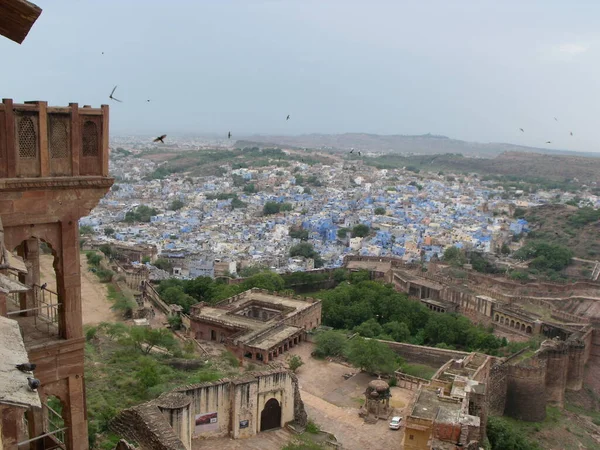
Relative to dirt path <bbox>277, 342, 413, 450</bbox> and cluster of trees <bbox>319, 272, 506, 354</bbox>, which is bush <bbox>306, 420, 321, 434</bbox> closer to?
dirt path <bbox>277, 342, 413, 450</bbox>

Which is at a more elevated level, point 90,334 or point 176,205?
point 90,334

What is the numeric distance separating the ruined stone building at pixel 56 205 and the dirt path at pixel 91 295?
17.6 meters

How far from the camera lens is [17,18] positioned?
14.1 feet

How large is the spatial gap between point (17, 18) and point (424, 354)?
24.3m

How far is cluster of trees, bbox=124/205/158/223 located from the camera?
63.0 meters

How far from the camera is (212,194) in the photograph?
82562 millimetres

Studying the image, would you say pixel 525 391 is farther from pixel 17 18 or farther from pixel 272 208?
pixel 272 208

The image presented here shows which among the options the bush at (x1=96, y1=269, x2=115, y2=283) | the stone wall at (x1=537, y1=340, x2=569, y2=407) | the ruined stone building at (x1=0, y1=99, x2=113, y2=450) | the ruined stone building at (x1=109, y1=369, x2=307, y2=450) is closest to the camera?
the ruined stone building at (x1=0, y1=99, x2=113, y2=450)

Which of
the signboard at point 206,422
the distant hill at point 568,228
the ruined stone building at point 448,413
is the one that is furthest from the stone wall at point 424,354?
the distant hill at point 568,228

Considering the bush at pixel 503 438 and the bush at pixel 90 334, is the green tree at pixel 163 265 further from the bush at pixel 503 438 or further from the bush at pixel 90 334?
the bush at pixel 503 438

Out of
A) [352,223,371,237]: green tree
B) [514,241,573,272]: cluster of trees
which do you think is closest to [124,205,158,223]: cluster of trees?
[352,223,371,237]: green tree

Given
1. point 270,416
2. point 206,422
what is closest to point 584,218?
point 270,416

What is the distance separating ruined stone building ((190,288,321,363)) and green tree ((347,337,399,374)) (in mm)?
3376

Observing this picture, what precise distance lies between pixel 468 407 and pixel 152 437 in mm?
9715
